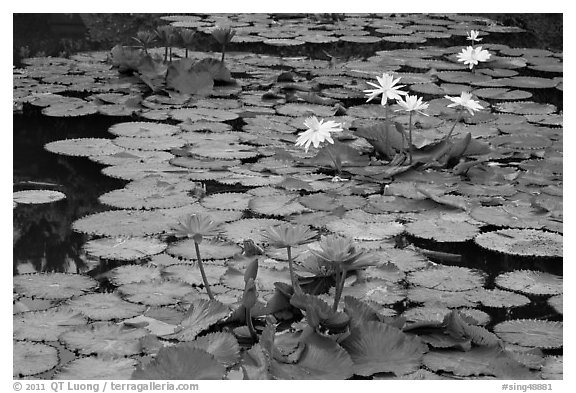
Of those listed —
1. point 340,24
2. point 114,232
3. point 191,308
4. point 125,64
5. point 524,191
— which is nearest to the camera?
point 191,308

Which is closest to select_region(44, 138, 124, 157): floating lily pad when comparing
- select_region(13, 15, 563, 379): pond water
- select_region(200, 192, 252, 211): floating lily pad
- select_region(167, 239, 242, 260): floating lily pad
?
select_region(13, 15, 563, 379): pond water

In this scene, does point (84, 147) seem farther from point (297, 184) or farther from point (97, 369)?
point (97, 369)

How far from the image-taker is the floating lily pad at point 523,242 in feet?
10.2

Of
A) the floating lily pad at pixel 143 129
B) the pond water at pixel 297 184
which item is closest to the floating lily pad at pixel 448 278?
the pond water at pixel 297 184

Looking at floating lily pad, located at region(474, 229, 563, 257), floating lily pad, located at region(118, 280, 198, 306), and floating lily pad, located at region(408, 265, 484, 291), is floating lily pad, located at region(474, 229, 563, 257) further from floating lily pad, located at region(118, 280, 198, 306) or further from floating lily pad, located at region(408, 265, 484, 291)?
floating lily pad, located at region(118, 280, 198, 306)

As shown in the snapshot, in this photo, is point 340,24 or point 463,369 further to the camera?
point 340,24

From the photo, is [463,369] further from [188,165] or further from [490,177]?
[188,165]

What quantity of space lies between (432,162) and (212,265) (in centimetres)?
139

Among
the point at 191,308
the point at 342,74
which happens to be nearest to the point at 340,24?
the point at 342,74

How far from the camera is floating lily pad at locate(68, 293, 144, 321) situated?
101 inches

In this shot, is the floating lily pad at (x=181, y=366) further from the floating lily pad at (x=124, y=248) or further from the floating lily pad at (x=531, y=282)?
Answer: the floating lily pad at (x=531, y=282)

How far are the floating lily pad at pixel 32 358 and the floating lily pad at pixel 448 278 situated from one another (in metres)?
1.11

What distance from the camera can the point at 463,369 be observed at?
2.29 meters

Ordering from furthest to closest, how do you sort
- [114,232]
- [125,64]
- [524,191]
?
[125,64] → [524,191] → [114,232]
